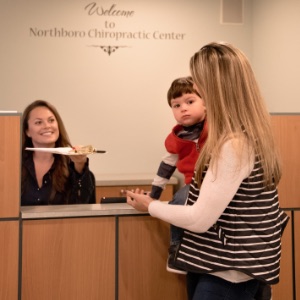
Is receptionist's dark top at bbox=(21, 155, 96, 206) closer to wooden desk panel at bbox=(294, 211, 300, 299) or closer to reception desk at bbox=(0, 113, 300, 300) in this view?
reception desk at bbox=(0, 113, 300, 300)

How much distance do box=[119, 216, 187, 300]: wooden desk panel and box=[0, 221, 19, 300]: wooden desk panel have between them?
17.3 inches

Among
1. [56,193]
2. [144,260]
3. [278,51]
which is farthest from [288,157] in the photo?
[278,51]

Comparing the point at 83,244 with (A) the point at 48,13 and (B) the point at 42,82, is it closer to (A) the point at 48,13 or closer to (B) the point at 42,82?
(B) the point at 42,82

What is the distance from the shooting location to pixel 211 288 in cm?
158

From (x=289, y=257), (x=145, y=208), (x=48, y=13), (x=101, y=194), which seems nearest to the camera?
(x=145, y=208)

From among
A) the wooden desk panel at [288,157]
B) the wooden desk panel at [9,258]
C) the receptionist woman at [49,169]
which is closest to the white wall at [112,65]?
the receptionist woman at [49,169]

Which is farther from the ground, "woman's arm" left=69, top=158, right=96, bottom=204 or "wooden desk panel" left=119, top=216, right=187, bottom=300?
"woman's arm" left=69, top=158, right=96, bottom=204

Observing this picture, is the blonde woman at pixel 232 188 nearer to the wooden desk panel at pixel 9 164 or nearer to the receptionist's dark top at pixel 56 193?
the wooden desk panel at pixel 9 164

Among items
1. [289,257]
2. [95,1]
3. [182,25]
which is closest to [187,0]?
[182,25]

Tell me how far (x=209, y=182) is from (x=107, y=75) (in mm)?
3247

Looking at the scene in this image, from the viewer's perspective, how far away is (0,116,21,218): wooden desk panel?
1.92m

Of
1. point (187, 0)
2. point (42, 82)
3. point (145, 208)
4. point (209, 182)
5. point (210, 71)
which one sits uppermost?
point (187, 0)

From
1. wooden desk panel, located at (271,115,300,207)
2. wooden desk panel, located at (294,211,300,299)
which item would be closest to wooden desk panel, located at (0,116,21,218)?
wooden desk panel, located at (271,115,300,207)

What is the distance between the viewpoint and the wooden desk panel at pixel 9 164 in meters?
1.92
